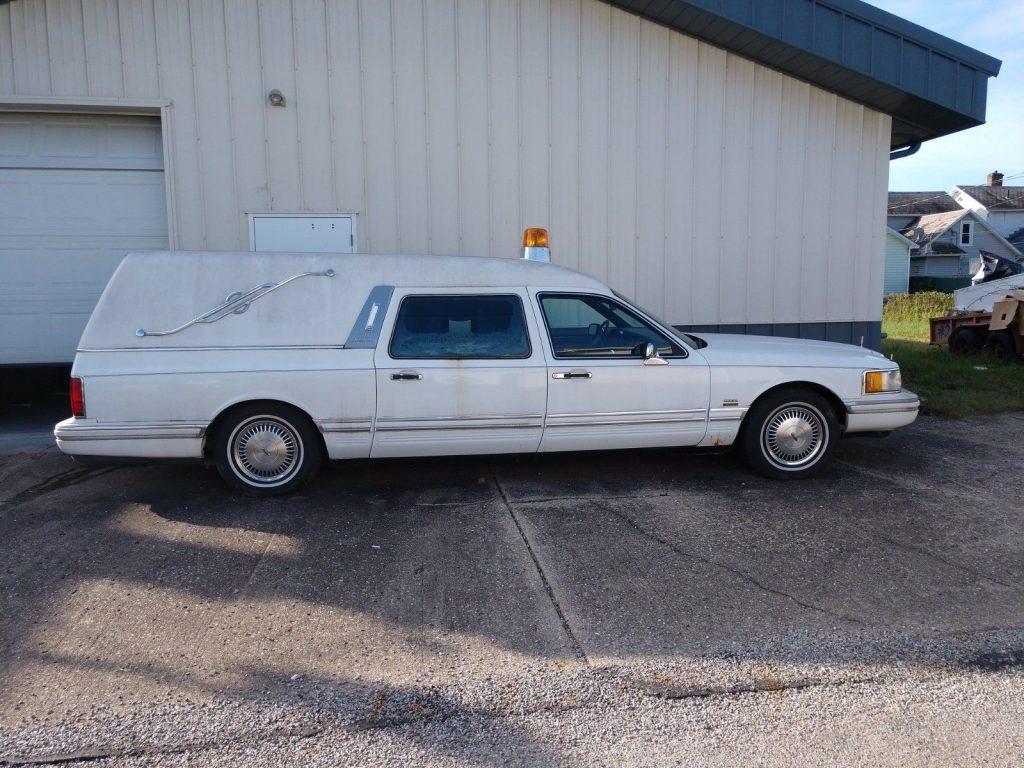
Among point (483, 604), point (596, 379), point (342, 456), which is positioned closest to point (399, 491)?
point (342, 456)

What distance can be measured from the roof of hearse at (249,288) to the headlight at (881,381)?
273cm

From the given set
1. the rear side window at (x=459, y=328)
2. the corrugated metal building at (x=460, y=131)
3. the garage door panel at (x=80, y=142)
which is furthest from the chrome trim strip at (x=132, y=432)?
the garage door panel at (x=80, y=142)

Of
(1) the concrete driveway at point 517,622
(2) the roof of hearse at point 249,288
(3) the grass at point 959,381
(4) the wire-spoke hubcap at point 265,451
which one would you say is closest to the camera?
(1) the concrete driveway at point 517,622

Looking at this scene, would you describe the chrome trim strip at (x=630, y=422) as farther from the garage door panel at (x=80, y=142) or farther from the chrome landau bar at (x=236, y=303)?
the garage door panel at (x=80, y=142)

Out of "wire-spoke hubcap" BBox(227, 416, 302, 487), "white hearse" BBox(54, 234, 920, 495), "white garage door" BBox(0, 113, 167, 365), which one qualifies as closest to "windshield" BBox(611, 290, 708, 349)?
"white hearse" BBox(54, 234, 920, 495)

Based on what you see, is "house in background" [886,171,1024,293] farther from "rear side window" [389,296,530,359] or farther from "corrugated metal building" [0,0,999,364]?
"rear side window" [389,296,530,359]

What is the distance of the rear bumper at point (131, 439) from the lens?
18.0ft

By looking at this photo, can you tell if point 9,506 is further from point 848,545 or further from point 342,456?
point 848,545

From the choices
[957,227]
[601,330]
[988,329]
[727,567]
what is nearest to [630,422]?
[601,330]

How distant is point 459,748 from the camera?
9.75ft

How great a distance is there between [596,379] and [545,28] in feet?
17.7

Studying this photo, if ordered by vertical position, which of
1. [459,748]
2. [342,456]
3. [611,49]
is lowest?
[459,748]

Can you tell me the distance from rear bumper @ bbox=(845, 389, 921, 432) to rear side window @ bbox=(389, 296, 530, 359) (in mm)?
2591

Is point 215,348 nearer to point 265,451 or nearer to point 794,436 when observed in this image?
point 265,451
